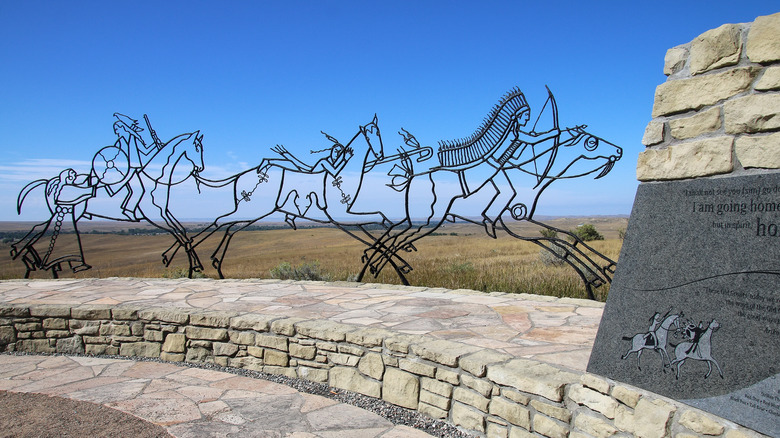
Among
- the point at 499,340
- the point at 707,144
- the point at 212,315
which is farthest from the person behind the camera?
the point at 212,315

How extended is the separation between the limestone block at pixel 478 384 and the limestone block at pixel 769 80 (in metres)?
2.29

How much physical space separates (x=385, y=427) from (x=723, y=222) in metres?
2.54

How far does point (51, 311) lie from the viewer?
5.78 m

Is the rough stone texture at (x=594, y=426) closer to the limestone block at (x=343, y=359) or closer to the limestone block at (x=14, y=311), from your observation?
the limestone block at (x=343, y=359)

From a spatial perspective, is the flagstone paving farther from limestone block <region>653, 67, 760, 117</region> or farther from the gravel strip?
limestone block <region>653, 67, 760, 117</region>

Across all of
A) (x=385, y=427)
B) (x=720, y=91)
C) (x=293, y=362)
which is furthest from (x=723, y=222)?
(x=293, y=362)

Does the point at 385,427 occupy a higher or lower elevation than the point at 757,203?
lower

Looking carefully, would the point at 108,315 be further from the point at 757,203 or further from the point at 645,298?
the point at 757,203

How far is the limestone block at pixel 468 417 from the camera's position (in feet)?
11.4

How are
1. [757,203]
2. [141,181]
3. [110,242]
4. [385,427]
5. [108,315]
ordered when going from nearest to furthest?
[757,203] < [385,427] < [108,315] < [141,181] < [110,242]

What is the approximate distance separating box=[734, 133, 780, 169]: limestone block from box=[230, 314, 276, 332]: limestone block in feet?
13.1

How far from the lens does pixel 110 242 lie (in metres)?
27.8

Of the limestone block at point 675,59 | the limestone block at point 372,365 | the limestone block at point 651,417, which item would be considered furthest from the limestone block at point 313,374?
the limestone block at point 675,59

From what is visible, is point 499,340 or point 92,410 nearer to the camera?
point 92,410
